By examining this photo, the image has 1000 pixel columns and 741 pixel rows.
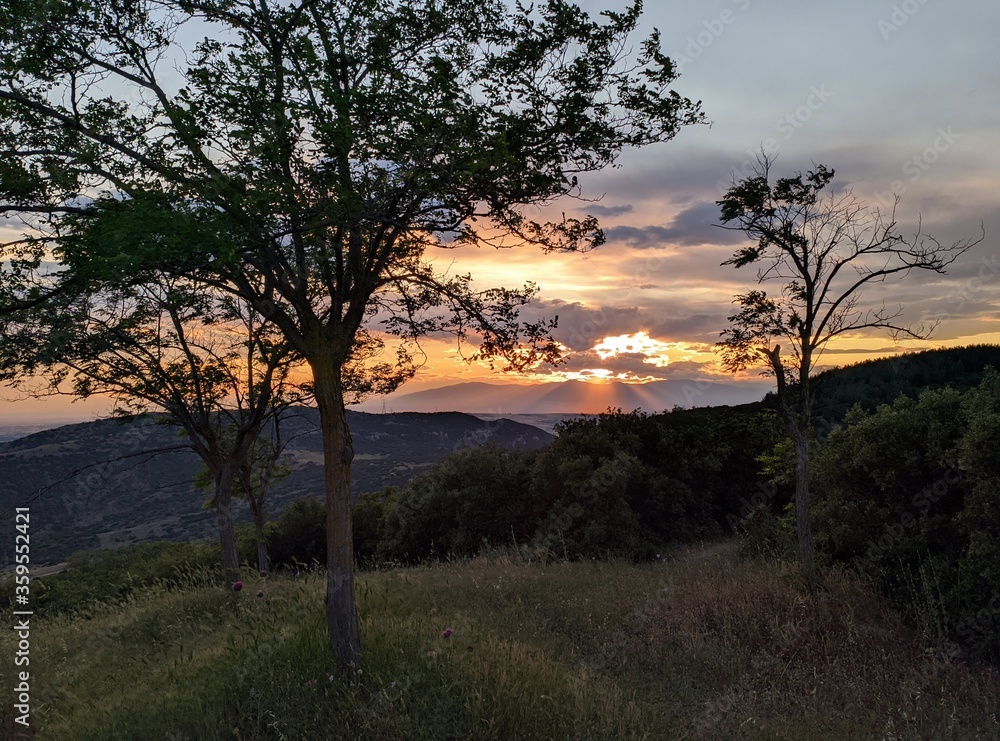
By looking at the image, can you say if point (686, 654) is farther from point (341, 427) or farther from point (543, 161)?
point (543, 161)

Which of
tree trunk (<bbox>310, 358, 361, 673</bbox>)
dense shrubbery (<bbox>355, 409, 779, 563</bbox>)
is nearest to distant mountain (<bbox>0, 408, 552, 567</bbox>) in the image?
dense shrubbery (<bbox>355, 409, 779, 563</bbox>)

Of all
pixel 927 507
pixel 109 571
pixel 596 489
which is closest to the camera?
pixel 927 507

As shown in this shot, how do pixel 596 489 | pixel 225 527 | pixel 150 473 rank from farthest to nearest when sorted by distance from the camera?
1. pixel 150 473
2. pixel 596 489
3. pixel 225 527

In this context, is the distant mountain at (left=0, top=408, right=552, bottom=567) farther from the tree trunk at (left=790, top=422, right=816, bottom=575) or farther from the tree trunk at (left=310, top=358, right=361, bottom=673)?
the tree trunk at (left=310, top=358, right=361, bottom=673)

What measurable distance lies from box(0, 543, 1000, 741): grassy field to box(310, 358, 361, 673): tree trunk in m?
0.32

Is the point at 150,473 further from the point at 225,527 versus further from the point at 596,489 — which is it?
the point at 596,489

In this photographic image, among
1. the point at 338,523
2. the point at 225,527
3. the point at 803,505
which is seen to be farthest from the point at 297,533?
the point at 338,523

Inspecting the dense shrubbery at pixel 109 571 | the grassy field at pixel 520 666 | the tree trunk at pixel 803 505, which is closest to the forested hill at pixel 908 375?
the tree trunk at pixel 803 505

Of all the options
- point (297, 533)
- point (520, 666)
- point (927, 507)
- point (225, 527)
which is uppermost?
point (927, 507)

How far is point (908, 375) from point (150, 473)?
98789mm

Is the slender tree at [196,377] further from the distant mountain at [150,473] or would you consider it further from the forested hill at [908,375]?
the distant mountain at [150,473]

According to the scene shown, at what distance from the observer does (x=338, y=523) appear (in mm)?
6949

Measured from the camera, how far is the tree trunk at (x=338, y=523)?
22.3ft

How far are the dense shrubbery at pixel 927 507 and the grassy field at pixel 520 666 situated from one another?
2.40ft
